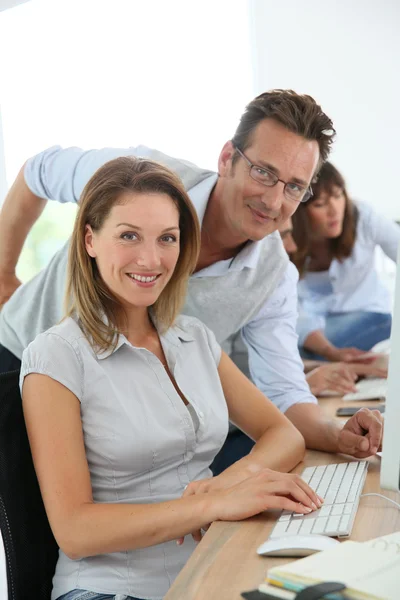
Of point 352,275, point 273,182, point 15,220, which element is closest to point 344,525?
point 273,182

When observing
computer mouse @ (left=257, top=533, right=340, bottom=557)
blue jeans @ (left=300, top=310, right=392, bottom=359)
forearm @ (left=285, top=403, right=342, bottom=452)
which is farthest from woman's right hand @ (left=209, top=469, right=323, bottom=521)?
blue jeans @ (left=300, top=310, right=392, bottom=359)

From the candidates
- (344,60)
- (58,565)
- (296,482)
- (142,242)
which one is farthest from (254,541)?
(344,60)

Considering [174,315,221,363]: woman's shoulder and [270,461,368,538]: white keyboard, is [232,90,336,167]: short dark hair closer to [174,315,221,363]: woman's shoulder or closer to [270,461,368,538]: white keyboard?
[174,315,221,363]: woman's shoulder

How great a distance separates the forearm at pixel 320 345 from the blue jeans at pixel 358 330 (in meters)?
0.04

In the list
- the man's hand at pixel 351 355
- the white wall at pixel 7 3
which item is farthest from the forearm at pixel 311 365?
the white wall at pixel 7 3

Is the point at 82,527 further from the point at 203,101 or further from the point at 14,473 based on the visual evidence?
the point at 203,101

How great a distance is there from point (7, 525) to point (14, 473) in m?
0.08

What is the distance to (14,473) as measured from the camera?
4.11 feet

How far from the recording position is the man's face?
1.78 metres

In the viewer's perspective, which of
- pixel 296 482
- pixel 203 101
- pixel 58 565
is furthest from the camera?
pixel 203 101

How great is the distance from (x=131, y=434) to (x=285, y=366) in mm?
666

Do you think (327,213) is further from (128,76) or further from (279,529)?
(128,76)

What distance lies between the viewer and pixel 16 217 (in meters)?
2.14

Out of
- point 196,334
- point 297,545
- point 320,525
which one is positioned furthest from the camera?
point 196,334
